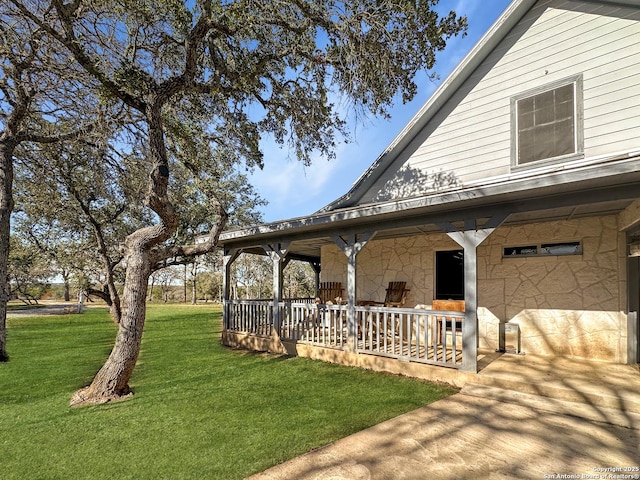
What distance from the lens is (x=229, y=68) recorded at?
20.7 ft

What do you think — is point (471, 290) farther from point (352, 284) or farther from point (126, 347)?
point (126, 347)

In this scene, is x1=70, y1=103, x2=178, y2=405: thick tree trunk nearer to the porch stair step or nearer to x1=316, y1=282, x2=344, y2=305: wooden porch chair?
x1=316, y1=282, x2=344, y2=305: wooden porch chair

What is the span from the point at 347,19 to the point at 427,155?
3.44 metres

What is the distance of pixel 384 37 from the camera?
593cm

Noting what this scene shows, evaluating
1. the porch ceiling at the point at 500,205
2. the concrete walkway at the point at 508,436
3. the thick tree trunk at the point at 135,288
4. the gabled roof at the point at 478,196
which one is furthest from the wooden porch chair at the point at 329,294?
the thick tree trunk at the point at 135,288

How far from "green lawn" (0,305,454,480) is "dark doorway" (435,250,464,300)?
8.81 feet

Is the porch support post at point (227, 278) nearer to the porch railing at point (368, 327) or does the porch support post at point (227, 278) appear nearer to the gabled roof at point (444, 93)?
the porch railing at point (368, 327)

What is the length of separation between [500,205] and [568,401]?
8.04ft

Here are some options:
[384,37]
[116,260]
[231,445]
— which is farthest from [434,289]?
[116,260]

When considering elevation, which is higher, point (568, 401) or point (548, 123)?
point (548, 123)

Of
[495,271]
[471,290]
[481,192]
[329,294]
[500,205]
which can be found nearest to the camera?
[481,192]

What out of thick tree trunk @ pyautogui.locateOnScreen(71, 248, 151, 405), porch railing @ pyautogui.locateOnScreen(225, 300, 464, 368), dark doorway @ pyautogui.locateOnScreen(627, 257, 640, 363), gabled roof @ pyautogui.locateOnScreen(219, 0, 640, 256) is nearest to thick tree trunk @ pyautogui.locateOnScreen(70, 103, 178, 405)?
thick tree trunk @ pyautogui.locateOnScreen(71, 248, 151, 405)

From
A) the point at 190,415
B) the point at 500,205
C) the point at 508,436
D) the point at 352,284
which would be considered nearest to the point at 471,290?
the point at 500,205

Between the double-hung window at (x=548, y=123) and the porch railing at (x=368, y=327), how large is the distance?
3319 mm
